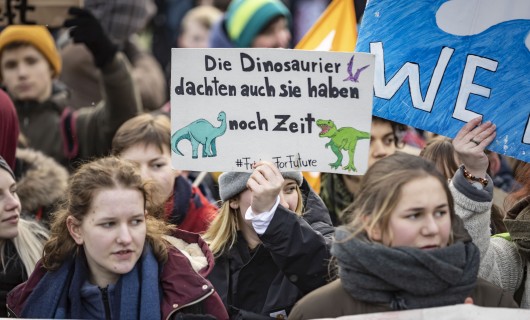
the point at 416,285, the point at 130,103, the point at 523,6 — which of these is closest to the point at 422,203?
the point at 416,285

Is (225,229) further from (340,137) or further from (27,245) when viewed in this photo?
(27,245)

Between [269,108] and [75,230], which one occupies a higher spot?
[269,108]

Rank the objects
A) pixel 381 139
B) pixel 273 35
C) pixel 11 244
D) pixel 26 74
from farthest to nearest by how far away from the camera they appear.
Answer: pixel 273 35 < pixel 26 74 < pixel 381 139 < pixel 11 244

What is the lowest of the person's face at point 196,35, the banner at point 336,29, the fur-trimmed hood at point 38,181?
the fur-trimmed hood at point 38,181

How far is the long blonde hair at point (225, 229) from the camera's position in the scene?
572cm

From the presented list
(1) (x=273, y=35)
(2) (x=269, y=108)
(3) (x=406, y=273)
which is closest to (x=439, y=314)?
(3) (x=406, y=273)

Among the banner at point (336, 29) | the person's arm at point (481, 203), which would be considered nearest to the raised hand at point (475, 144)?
the person's arm at point (481, 203)

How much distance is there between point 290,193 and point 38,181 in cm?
220

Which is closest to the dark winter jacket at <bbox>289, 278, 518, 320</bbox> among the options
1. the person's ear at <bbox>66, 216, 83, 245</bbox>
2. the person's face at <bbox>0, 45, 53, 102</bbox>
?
the person's ear at <bbox>66, 216, 83, 245</bbox>

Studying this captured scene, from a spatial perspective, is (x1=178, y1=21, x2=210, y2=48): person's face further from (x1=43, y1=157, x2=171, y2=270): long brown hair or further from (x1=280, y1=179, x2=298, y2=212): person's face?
(x1=43, y1=157, x2=171, y2=270): long brown hair

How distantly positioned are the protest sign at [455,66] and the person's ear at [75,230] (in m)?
1.38

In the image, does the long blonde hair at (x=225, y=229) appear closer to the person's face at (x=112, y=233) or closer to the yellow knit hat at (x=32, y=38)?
the person's face at (x=112, y=233)

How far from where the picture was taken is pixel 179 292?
16.6 feet

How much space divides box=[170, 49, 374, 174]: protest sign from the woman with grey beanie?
15 cm
